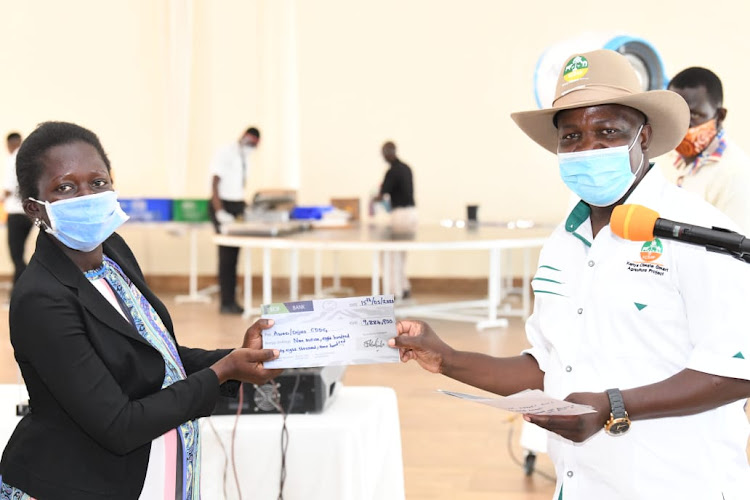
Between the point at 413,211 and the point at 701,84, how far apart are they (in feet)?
20.3

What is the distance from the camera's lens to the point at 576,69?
1761 millimetres

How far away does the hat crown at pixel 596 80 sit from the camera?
5.60 ft

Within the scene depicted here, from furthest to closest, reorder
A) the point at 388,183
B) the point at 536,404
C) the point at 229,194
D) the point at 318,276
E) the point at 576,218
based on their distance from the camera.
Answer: the point at 318,276, the point at 388,183, the point at 229,194, the point at 576,218, the point at 536,404

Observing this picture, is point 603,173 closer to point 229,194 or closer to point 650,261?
point 650,261

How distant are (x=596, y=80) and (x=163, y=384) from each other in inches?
42.3

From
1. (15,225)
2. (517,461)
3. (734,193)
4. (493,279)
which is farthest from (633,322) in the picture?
(15,225)

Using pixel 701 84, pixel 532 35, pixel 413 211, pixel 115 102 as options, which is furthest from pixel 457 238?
pixel 115 102

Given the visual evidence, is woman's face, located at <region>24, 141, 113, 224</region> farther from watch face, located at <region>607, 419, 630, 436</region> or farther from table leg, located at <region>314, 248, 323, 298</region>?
table leg, located at <region>314, 248, 323, 298</region>

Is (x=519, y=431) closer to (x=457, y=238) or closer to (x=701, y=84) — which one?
(x=701, y=84)

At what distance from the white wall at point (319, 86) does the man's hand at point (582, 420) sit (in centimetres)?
896

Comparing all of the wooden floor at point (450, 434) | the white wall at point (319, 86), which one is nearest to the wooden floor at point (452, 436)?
the wooden floor at point (450, 434)

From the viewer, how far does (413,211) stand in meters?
9.43

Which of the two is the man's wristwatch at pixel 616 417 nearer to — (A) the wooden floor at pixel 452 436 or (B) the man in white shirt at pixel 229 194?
(A) the wooden floor at pixel 452 436

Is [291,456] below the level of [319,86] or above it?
below
